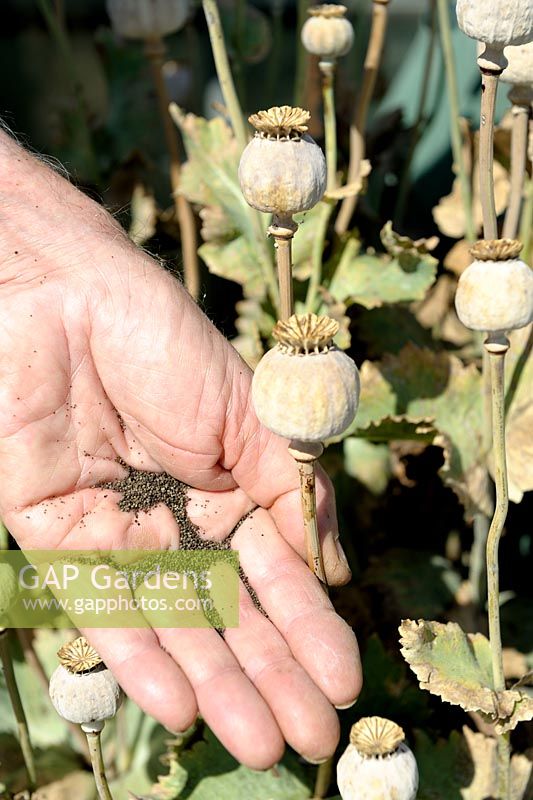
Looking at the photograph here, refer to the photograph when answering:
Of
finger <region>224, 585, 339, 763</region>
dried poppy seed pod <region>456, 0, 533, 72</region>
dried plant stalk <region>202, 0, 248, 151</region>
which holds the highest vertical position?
dried poppy seed pod <region>456, 0, 533, 72</region>

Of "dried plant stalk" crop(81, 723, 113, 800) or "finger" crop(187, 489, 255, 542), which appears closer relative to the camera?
"dried plant stalk" crop(81, 723, 113, 800)

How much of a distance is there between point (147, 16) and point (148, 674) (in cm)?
107

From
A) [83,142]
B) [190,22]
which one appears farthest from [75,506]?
[190,22]

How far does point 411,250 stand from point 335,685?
0.66m

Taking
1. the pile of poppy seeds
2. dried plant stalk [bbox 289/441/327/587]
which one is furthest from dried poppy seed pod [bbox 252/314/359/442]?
the pile of poppy seeds

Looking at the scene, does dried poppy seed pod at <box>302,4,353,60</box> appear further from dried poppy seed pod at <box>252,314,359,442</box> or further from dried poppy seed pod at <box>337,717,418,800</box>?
dried poppy seed pod at <box>337,717,418,800</box>

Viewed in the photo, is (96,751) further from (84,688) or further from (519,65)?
(519,65)

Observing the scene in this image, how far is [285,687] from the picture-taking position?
0.97 meters

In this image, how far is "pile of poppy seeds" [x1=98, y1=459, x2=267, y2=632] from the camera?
1.16 m

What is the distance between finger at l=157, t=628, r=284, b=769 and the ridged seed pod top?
61 centimetres

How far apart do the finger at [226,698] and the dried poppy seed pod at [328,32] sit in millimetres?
746

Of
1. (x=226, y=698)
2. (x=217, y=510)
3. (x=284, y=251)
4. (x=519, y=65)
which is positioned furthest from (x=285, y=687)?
(x=519, y=65)

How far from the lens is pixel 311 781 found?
1196 millimetres

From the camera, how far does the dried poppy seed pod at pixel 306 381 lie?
2.62ft
